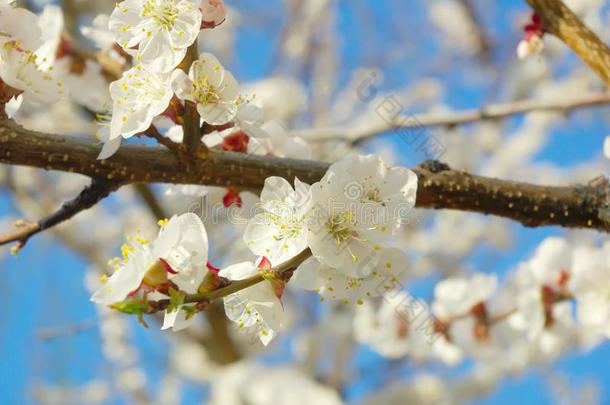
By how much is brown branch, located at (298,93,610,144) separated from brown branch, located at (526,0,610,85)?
1.81ft

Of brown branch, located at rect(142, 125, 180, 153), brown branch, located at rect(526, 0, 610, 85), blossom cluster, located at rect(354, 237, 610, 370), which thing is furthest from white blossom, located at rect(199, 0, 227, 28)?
blossom cluster, located at rect(354, 237, 610, 370)

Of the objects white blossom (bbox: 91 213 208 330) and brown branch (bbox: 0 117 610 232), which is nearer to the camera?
white blossom (bbox: 91 213 208 330)

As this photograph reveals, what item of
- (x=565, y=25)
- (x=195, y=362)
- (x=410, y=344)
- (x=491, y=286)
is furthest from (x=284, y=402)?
(x=565, y=25)

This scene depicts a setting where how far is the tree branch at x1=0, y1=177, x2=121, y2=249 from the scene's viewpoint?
0.76 m

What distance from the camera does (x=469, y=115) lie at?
1.50 metres

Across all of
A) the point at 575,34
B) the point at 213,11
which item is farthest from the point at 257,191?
the point at 575,34

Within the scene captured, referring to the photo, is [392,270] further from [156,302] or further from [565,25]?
[565,25]

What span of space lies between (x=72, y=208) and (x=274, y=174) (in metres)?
0.31

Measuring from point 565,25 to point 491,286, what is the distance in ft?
3.11

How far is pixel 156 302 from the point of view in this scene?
59cm

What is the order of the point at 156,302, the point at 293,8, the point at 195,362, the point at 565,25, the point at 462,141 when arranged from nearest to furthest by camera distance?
1. the point at 156,302
2. the point at 565,25
3. the point at 293,8
4. the point at 462,141
5. the point at 195,362

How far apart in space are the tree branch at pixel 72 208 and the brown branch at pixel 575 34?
0.75 meters

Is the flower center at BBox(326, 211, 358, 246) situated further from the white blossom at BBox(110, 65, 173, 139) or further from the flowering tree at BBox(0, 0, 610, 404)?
the white blossom at BBox(110, 65, 173, 139)

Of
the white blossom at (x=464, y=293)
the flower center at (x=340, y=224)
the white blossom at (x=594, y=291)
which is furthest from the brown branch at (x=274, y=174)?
the white blossom at (x=464, y=293)
